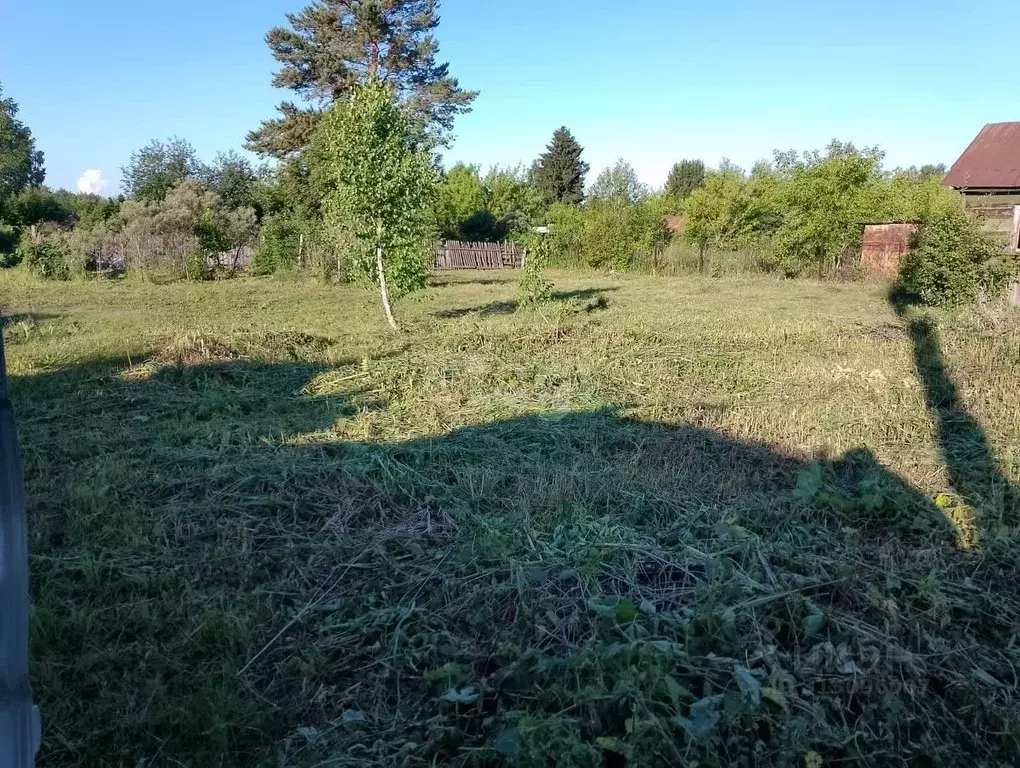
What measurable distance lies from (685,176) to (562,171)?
16.6 metres

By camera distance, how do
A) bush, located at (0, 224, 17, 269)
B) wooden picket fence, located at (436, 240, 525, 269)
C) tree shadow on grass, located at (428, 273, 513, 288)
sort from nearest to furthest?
tree shadow on grass, located at (428, 273, 513, 288)
bush, located at (0, 224, 17, 269)
wooden picket fence, located at (436, 240, 525, 269)

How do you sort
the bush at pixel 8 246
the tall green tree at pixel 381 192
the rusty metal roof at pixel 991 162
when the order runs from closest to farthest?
the tall green tree at pixel 381 192
the rusty metal roof at pixel 991 162
the bush at pixel 8 246

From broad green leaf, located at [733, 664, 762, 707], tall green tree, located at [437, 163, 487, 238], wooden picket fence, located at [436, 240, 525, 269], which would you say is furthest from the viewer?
tall green tree, located at [437, 163, 487, 238]

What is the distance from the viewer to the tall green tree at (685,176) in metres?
64.5

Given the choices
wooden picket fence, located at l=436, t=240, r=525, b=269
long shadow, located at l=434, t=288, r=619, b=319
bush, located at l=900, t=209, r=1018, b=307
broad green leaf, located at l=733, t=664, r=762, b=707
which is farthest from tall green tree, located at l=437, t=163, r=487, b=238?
broad green leaf, located at l=733, t=664, r=762, b=707

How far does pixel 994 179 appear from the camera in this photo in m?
16.4

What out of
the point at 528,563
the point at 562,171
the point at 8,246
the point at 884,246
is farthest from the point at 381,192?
the point at 562,171

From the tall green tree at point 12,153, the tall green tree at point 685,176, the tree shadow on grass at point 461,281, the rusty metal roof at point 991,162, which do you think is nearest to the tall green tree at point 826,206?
the rusty metal roof at point 991,162

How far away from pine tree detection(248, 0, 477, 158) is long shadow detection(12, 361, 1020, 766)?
22.5 meters

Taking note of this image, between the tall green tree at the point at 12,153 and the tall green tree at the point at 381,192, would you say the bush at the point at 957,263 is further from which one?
the tall green tree at the point at 12,153

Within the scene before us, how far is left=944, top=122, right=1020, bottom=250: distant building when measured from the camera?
15.6 m

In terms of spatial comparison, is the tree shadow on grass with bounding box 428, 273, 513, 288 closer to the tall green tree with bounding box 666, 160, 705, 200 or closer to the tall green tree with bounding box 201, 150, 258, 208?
the tall green tree with bounding box 201, 150, 258, 208

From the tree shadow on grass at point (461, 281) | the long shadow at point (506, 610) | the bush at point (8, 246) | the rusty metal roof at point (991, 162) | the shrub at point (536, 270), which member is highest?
the rusty metal roof at point (991, 162)

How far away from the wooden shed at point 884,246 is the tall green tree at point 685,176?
41.5 metres
